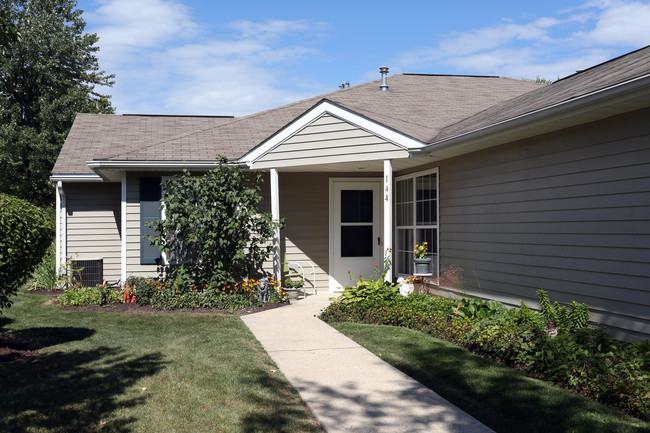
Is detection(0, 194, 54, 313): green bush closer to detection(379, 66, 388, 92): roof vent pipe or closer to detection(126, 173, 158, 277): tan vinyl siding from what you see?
detection(126, 173, 158, 277): tan vinyl siding

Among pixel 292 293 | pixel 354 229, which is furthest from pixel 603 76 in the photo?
pixel 292 293

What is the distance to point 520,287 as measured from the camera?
25.2ft

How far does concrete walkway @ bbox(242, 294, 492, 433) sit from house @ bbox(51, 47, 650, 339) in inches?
98.6

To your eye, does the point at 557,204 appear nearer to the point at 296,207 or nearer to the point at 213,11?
the point at 296,207

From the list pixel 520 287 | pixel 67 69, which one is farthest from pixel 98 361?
pixel 67 69

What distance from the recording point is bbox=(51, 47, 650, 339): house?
6.00m

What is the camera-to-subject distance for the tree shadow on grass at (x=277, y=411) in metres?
4.18

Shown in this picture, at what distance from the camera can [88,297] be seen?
33.2 ft

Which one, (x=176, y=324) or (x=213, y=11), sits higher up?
(x=213, y=11)

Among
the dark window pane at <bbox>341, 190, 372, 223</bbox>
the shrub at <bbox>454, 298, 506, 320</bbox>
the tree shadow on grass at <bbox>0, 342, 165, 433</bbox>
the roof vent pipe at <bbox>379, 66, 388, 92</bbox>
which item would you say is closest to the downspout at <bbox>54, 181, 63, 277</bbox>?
the dark window pane at <bbox>341, 190, 372, 223</bbox>

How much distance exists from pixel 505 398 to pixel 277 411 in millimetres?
1909

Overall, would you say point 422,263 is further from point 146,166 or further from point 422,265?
point 146,166

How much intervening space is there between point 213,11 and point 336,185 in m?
4.24

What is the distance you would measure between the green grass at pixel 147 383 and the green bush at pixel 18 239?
3.12ft
